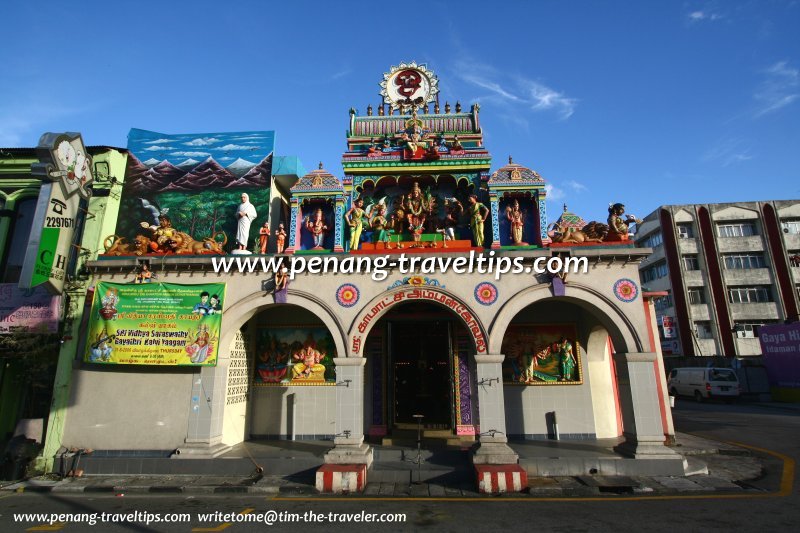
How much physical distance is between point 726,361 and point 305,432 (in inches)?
1278

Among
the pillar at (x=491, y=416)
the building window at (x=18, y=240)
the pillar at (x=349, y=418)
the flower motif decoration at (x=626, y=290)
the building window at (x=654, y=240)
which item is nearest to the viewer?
the pillar at (x=491, y=416)

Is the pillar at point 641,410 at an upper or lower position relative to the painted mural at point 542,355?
lower

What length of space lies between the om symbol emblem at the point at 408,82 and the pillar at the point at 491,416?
11243mm

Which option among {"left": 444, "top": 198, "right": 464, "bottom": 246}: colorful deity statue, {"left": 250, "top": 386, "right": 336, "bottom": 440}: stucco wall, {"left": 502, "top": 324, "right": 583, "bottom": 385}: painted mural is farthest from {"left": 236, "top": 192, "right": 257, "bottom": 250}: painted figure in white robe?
{"left": 502, "top": 324, "right": 583, "bottom": 385}: painted mural

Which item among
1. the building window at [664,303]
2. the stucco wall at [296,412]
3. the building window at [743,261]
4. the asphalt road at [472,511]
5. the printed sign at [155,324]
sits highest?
the building window at [743,261]

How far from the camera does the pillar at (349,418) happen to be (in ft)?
35.6

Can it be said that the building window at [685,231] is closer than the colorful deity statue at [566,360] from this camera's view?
No

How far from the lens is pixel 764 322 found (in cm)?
3388

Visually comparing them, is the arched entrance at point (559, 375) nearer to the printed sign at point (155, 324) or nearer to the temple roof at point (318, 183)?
the temple roof at point (318, 183)

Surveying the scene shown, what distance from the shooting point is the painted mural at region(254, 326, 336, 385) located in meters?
14.5

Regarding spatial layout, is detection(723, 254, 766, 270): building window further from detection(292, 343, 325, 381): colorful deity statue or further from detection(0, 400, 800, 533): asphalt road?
detection(292, 343, 325, 381): colorful deity statue

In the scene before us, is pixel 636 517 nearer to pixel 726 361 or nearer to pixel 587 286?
pixel 587 286

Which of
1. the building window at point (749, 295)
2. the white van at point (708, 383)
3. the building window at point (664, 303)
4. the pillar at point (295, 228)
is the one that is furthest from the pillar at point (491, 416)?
the building window at point (749, 295)

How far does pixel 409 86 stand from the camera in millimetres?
17000
